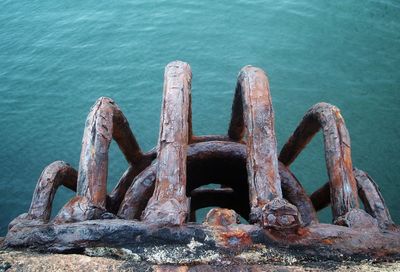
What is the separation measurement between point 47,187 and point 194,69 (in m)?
6.77

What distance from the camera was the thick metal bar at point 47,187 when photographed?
8.38 feet

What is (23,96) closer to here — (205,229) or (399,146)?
(399,146)

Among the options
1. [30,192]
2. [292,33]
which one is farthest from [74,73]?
[292,33]

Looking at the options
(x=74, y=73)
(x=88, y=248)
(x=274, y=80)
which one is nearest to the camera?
(x=88, y=248)

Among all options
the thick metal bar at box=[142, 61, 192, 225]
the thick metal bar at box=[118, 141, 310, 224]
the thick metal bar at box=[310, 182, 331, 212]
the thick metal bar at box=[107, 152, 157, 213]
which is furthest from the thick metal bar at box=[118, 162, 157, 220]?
the thick metal bar at box=[310, 182, 331, 212]

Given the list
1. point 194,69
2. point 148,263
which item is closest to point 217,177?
point 148,263

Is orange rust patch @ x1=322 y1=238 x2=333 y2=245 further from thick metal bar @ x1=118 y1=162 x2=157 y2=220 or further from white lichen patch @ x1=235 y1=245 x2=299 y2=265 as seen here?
thick metal bar @ x1=118 y1=162 x2=157 y2=220

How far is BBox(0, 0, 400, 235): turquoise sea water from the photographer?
25.5 ft

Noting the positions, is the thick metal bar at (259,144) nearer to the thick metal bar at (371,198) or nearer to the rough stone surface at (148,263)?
the rough stone surface at (148,263)

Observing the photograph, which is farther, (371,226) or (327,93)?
(327,93)

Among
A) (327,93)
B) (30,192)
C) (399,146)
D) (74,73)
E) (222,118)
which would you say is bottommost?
(30,192)

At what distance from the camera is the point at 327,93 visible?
8461 mm

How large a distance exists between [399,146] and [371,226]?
19.9 ft

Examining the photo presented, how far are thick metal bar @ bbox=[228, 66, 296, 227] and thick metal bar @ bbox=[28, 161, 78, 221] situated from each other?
1.22 metres
